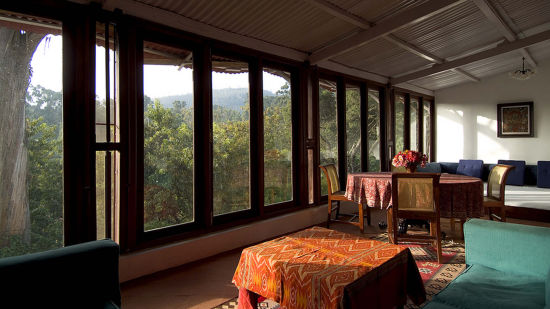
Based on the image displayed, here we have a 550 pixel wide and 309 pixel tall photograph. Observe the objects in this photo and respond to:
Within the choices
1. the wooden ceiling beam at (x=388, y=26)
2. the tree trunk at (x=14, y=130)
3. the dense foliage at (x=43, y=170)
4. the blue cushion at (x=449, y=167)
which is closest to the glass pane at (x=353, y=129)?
the wooden ceiling beam at (x=388, y=26)

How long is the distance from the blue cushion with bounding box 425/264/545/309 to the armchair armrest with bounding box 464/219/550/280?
58mm

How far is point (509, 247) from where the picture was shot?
1.99 m

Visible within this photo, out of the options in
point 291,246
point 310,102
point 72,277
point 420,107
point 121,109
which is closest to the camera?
point 72,277

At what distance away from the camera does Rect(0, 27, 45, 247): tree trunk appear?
2400mm

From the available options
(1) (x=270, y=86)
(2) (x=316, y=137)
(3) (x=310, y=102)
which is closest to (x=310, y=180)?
(2) (x=316, y=137)

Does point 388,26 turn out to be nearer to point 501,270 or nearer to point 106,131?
point 501,270

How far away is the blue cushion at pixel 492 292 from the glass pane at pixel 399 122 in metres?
5.36

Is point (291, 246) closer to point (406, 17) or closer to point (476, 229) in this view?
point (476, 229)

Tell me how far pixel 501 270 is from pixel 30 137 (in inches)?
137

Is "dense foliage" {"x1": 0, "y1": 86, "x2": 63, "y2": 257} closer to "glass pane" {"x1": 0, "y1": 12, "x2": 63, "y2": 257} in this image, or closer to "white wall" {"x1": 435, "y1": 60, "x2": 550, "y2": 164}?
"glass pane" {"x1": 0, "y1": 12, "x2": 63, "y2": 257}

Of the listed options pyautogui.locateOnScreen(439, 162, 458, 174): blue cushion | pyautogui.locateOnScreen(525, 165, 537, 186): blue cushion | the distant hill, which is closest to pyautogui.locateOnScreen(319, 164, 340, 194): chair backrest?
the distant hill

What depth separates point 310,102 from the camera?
4906 millimetres

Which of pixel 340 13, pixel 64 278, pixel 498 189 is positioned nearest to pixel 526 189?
pixel 498 189

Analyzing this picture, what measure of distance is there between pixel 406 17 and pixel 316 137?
197 cm
